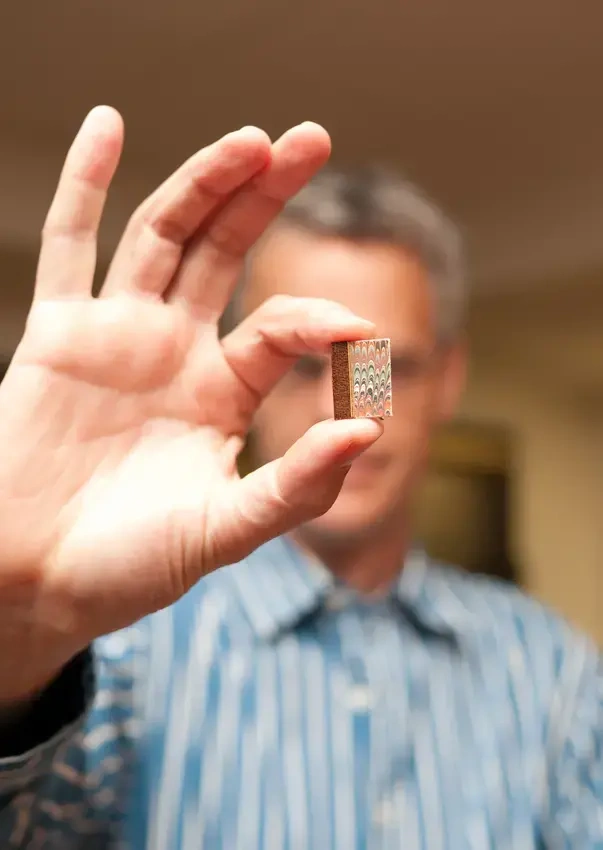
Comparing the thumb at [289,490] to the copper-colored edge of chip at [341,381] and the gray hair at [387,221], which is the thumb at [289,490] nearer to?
the copper-colored edge of chip at [341,381]

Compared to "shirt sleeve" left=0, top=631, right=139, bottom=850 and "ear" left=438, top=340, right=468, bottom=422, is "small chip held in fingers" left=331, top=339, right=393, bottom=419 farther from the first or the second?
"ear" left=438, top=340, right=468, bottom=422

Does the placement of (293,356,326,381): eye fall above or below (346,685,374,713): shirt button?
above

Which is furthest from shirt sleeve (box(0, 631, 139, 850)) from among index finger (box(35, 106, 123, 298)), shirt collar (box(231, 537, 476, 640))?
index finger (box(35, 106, 123, 298))

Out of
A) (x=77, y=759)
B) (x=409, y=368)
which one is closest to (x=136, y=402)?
(x=77, y=759)

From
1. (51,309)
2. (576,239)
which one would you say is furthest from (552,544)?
(51,309)

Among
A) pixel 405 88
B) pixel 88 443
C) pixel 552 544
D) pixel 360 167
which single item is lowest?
pixel 552 544

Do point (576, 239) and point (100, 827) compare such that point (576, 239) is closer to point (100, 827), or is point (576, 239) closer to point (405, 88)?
point (405, 88)
